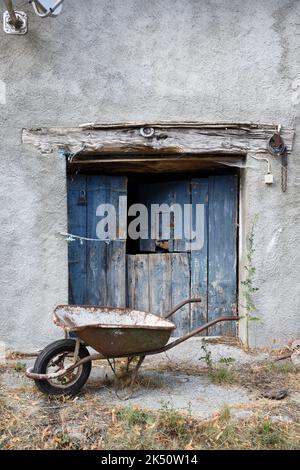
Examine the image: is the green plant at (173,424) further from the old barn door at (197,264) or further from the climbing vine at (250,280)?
the old barn door at (197,264)

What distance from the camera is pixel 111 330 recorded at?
13.4 ft

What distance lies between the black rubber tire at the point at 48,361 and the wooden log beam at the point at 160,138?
2105 mm

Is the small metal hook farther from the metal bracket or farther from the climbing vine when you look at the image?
the metal bracket

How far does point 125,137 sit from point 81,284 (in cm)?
175

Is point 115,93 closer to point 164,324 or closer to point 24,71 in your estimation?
Result: point 24,71

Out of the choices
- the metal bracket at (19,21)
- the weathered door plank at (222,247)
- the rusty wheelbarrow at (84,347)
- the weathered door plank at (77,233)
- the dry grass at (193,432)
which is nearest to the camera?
the dry grass at (193,432)

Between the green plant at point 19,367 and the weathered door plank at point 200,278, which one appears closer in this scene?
the green plant at point 19,367

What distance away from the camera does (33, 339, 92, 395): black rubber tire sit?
413cm

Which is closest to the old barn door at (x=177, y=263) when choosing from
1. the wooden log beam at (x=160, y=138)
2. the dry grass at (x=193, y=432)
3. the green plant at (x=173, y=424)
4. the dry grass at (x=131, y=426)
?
the wooden log beam at (x=160, y=138)

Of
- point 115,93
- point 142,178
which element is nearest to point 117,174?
point 142,178

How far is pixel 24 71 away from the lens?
5336 mm

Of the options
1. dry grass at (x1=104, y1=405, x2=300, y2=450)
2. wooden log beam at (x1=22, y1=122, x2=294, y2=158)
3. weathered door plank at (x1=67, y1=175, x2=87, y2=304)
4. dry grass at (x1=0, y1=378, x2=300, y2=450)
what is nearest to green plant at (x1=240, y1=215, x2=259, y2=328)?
wooden log beam at (x1=22, y1=122, x2=294, y2=158)

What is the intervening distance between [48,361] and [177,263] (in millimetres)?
2337

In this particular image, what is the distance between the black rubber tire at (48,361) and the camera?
Answer: 4.13m
